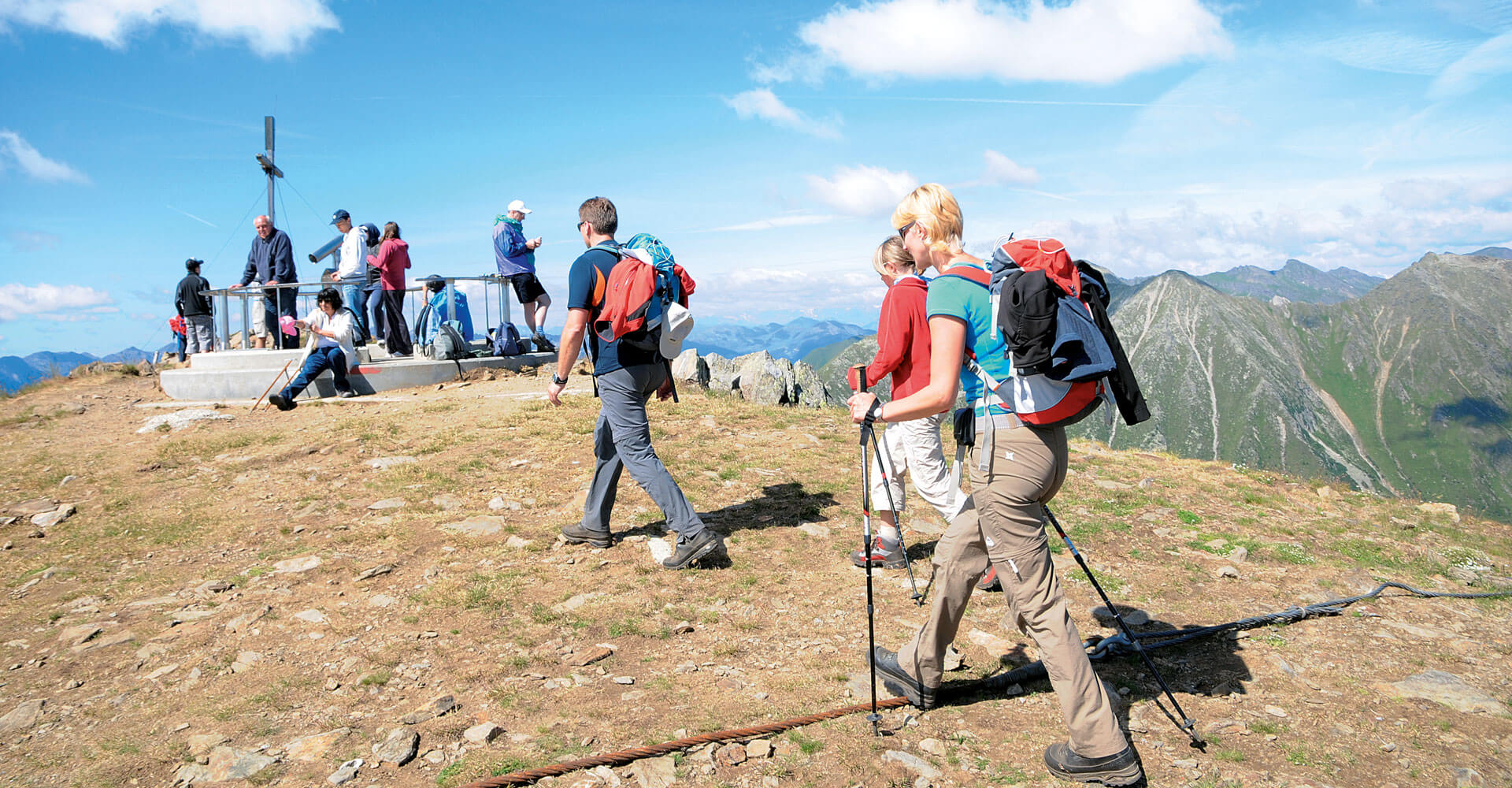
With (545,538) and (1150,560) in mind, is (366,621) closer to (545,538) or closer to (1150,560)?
(545,538)

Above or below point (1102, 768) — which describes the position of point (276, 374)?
above

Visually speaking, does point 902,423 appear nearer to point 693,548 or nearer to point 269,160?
point 693,548

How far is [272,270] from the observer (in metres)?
16.5

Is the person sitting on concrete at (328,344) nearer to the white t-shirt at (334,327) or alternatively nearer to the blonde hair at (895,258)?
the white t-shirt at (334,327)

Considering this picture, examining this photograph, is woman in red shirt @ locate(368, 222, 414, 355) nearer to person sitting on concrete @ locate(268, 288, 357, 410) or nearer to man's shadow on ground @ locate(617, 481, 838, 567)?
person sitting on concrete @ locate(268, 288, 357, 410)

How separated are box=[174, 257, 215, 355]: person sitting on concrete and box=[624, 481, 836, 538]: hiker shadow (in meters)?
16.6

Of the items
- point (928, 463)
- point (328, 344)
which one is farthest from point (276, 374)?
point (928, 463)

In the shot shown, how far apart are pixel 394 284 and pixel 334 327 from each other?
1.80 m

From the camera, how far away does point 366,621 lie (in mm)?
5578

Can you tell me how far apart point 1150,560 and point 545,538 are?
5416mm

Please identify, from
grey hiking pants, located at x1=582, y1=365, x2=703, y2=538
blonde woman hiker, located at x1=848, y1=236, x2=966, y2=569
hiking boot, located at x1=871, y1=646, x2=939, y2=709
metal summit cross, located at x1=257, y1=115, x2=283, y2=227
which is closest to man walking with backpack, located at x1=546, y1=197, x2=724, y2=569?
grey hiking pants, located at x1=582, y1=365, x2=703, y2=538

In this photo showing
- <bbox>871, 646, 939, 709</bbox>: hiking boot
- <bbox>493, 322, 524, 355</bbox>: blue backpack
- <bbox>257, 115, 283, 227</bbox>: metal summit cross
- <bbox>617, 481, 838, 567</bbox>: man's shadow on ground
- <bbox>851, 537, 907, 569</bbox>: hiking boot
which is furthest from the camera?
<bbox>257, 115, 283, 227</bbox>: metal summit cross

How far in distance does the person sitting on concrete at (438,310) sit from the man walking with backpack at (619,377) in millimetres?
10959

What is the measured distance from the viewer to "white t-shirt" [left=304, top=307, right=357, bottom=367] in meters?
14.1
